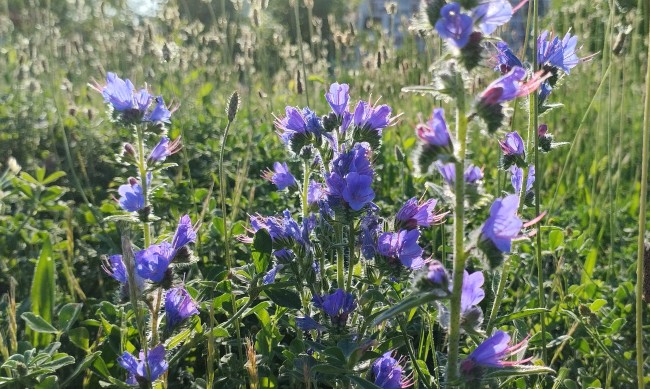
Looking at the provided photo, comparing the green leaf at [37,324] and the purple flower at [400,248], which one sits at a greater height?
the purple flower at [400,248]

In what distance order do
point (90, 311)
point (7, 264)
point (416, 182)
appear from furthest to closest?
1. point (416, 182)
2. point (7, 264)
3. point (90, 311)

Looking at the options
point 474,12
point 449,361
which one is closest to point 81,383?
point 449,361

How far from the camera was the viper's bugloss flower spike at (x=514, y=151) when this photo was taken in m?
1.95

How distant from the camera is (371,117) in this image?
1819 millimetres

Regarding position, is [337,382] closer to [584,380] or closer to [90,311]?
Result: [584,380]

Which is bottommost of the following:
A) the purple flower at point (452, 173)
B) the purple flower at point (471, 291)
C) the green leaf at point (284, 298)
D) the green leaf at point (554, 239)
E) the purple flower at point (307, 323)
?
the green leaf at point (554, 239)

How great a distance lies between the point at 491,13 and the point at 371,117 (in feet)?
1.81

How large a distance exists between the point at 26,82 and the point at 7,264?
298 centimetres

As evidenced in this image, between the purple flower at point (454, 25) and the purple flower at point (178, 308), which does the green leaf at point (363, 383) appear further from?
the purple flower at point (454, 25)

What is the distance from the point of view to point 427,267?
4.50 feet

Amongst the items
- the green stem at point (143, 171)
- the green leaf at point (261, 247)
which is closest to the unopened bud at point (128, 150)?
the green stem at point (143, 171)

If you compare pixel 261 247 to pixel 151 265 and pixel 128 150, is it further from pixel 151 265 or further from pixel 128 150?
pixel 128 150

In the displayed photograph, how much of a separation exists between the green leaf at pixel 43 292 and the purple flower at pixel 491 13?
6.27ft

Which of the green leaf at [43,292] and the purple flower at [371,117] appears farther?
the green leaf at [43,292]
